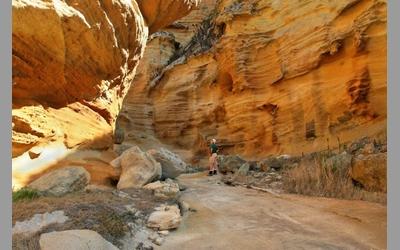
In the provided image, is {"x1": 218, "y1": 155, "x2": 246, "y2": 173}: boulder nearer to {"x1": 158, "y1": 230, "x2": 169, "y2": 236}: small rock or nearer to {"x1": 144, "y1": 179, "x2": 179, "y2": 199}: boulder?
{"x1": 144, "y1": 179, "x2": 179, "y2": 199}: boulder

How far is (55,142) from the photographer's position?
28.7 feet

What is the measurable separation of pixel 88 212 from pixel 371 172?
16.1 ft

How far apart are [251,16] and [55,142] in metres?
11.6

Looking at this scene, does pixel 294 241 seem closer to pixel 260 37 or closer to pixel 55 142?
pixel 55 142

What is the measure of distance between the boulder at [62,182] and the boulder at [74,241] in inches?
88.3

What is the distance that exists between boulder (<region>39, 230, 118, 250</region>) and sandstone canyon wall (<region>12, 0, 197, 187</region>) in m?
3.98

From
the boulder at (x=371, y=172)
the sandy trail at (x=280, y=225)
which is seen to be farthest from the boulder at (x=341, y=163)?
the sandy trail at (x=280, y=225)

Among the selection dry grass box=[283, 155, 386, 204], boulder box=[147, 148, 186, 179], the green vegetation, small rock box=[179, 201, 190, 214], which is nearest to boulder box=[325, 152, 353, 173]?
dry grass box=[283, 155, 386, 204]

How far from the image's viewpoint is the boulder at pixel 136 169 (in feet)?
24.8

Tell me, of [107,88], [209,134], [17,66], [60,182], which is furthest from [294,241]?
[209,134]

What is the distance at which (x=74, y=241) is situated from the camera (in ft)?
12.3

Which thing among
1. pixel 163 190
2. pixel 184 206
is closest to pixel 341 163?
pixel 184 206

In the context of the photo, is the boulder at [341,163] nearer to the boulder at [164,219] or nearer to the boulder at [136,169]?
the boulder at [136,169]

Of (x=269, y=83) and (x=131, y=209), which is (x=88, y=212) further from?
(x=269, y=83)
